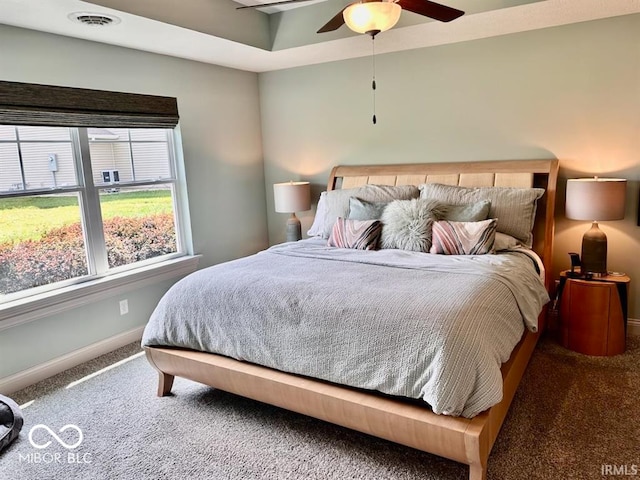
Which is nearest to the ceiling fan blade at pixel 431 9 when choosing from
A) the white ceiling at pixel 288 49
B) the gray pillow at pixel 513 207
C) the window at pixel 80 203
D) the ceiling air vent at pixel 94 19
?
the white ceiling at pixel 288 49

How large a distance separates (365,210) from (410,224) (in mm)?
457

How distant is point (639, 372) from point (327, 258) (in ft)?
6.89

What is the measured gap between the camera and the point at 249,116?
4.78 m

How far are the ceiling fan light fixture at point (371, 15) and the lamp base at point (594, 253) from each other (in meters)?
2.07

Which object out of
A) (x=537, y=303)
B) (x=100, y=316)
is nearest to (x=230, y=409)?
(x=100, y=316)

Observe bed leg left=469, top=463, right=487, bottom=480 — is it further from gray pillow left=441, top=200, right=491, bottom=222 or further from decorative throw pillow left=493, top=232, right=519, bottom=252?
gray pillow left=441, top=200, right=491, bottom=222

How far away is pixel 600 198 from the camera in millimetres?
3033

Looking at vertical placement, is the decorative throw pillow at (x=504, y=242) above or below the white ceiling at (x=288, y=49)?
below

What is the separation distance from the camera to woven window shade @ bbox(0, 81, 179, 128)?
2846mm

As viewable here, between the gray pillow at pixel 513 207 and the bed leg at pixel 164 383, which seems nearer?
the bed leg at pixel 164 383

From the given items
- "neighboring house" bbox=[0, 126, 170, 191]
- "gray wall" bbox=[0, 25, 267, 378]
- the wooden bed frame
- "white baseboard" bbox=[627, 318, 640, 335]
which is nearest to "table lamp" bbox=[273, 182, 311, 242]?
"gray wall" bbox=[0, 25, 267, 378]

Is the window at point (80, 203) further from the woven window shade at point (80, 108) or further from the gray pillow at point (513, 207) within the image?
the gray pillow at point (513, 207)
